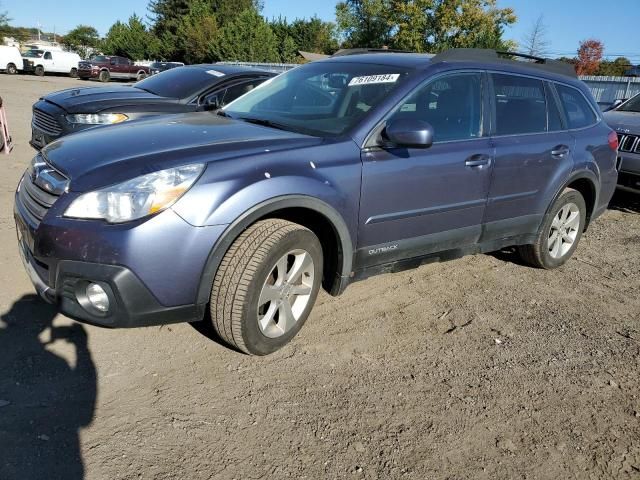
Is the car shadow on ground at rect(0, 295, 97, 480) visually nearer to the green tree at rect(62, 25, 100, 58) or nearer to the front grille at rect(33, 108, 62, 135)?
the front grille at rect(33, 108, 62, 135)

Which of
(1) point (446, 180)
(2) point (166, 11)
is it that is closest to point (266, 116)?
(1) point (446, 180)

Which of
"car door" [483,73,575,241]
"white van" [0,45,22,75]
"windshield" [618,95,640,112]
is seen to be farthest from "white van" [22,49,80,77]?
"car door" [483,73,575,241]

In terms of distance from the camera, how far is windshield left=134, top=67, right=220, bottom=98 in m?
6.99

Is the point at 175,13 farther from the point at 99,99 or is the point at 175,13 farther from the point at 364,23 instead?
the point at 99,99

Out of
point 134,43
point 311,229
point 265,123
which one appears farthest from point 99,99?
point 134,43

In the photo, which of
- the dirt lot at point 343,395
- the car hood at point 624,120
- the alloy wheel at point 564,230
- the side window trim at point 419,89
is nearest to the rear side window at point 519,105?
the side window trim at point 419,89

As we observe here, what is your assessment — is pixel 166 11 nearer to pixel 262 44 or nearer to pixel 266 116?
pixel 262 44

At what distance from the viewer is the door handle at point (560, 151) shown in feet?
14.4

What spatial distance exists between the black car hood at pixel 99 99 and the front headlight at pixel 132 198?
391cm

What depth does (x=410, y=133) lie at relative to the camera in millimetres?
3195

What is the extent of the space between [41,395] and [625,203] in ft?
27.5

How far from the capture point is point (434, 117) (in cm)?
368

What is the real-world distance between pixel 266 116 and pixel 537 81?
2.32 m

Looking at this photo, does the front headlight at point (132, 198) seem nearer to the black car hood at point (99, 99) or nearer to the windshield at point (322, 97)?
the windshield at point (322, 97)
